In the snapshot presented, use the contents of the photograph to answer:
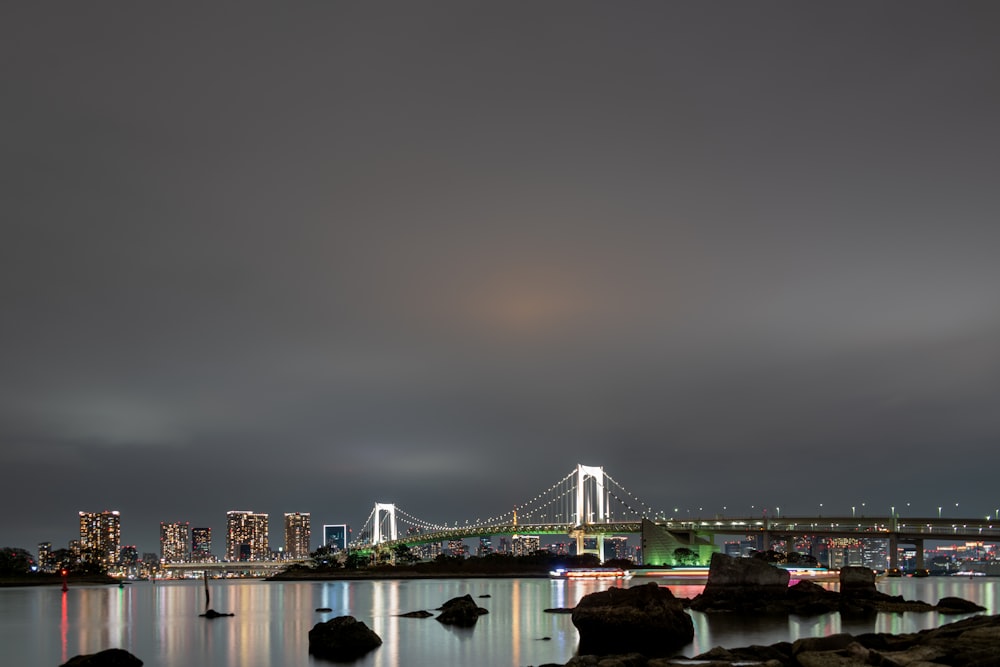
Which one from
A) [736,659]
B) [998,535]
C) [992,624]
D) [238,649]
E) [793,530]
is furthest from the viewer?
[793,530]

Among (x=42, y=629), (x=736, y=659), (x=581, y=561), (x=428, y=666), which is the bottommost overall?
(x=581, y=561)

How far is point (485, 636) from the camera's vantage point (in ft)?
122

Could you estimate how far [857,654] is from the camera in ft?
71.2

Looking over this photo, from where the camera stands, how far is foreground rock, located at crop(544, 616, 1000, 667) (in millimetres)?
20516

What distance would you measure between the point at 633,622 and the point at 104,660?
17.1m

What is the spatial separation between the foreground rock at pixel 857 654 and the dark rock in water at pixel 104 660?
13.5 m

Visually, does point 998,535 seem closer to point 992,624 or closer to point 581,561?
point 581,561

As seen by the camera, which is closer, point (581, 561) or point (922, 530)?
point (922, 530)

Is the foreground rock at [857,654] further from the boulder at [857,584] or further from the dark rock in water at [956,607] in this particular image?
the boulder at [857,584]

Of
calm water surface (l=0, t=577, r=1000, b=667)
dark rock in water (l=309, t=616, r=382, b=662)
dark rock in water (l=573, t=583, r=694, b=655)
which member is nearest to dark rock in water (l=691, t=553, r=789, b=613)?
calm water surface (l=0, t=577, r=1000, b=667)

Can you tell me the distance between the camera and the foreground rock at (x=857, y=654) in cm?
2052

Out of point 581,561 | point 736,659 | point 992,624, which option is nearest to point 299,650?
point 736,659

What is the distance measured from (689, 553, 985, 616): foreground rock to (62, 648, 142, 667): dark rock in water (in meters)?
30.7

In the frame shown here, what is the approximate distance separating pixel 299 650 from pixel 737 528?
107856 mm
